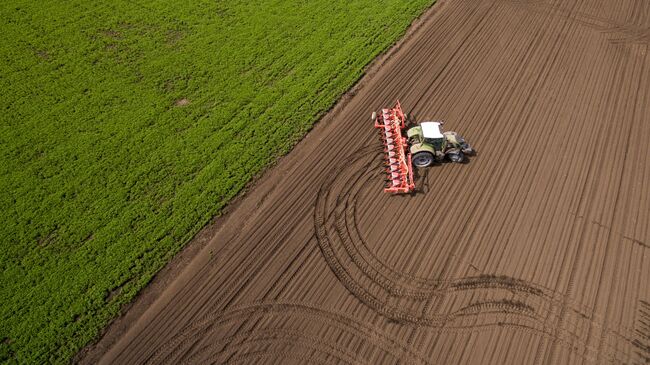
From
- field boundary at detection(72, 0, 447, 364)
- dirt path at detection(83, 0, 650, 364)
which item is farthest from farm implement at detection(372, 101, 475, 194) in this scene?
field boundary at detection(72, 0, 447, 364)

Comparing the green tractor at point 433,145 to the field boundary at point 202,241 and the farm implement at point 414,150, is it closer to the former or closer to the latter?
the farm implement at point 414,150

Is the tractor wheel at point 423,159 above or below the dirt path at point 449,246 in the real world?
above

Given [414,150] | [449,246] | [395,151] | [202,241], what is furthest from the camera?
[395,151]

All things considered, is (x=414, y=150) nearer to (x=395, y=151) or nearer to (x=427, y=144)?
(x=427, y=144)

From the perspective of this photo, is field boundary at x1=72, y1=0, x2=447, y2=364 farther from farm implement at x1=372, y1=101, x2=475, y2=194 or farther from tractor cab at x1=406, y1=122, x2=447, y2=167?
tractor cab at x1=406, y1=122, x2=447, y2=167

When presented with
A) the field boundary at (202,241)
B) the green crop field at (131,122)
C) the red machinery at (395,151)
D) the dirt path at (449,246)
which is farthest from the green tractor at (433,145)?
the green crop field at (131,122)

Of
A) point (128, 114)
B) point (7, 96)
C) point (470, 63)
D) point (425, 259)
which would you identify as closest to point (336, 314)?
point (425, 259)

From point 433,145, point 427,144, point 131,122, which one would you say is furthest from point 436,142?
point 131,122

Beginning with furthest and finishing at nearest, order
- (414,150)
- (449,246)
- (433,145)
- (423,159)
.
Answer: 1. (423,159)
2. (433,145)
3. (414,150)
4. (449,246)
